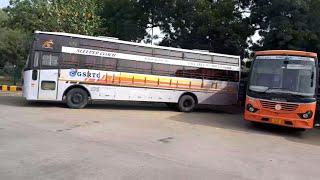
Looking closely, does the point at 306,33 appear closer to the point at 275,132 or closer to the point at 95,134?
the point at 275,132

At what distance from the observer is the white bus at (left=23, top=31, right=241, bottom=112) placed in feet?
47.8

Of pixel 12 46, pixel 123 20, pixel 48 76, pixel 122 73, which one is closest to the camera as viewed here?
pixel 48 76

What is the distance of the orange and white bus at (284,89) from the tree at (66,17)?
12923 mm

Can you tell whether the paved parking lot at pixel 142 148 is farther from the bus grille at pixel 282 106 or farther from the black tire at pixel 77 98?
the black tire at pixel 77 98

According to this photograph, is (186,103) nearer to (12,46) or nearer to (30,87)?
(30,87)

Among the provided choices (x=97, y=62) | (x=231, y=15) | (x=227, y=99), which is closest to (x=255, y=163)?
(x=97, y=62)

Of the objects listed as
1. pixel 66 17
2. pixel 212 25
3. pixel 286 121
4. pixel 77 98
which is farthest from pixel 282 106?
pixel 66 17

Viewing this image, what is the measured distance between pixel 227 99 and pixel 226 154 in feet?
33.7

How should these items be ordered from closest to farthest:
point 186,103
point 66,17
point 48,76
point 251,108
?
point 251,108 < point 48,76 < point 186,103 < point 66,17

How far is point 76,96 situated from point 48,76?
1401mm

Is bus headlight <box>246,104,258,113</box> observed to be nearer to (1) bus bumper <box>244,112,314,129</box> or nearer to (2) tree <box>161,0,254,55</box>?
(1) bus bumper <box>244,112,314,129</box>

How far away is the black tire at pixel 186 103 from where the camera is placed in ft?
56.9

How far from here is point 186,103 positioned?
17.6m

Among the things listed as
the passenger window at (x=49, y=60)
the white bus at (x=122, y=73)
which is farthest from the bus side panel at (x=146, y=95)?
the passenger window at (x=49, y=60)
